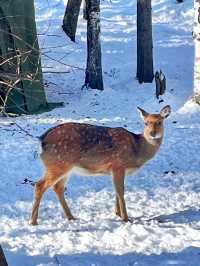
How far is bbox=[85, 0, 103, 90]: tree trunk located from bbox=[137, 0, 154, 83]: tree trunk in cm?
146

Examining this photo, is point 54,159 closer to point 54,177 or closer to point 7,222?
point 54,177

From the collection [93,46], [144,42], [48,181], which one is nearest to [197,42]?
[93,46]

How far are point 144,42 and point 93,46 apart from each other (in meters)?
1.79

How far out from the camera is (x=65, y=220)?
7.97m

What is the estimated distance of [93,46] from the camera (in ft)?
60.3

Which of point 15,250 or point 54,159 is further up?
point 54,159

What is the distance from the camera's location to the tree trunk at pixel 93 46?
1781cm

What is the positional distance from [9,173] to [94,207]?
2081 mm

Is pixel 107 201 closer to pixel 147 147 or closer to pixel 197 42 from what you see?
pixel 147 147

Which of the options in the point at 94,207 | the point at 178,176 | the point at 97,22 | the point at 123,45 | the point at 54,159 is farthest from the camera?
the point at 123,45

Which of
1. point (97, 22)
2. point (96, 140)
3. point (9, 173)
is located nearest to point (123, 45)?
point (97, 22)

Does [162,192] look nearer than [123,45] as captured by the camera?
Yes

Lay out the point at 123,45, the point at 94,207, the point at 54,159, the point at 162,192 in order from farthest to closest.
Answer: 1. the point at 123,45
2. the point at 162,192
3. the point at 94,207
4. the point at 54,159

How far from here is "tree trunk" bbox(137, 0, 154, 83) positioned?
62.3 feet
